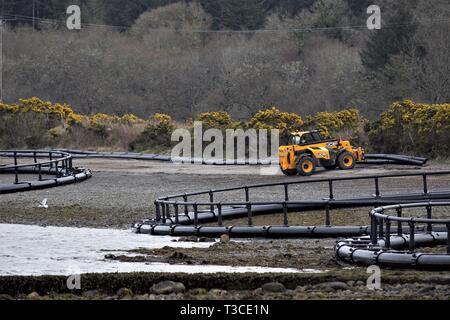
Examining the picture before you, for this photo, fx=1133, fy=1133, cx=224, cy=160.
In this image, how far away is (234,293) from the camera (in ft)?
50.8

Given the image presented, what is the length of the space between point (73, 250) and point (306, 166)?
592 inches

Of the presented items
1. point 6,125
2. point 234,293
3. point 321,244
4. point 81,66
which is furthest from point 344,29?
point 234,293

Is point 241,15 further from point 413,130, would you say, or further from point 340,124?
point 413,130

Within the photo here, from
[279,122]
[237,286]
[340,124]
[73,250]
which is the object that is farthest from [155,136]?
[237,286]

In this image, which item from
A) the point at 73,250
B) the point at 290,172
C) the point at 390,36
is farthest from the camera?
the point at 390,36

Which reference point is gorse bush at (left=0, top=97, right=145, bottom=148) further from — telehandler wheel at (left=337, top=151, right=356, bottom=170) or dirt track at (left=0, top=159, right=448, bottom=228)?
telehandler wheel at (left=337, top=151, right=356, bottom=170)

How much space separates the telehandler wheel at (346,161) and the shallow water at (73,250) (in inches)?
487

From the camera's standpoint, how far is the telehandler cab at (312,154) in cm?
3575

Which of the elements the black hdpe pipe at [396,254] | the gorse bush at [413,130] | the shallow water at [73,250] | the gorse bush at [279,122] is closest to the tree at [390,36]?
the gorse bush at [279,122]

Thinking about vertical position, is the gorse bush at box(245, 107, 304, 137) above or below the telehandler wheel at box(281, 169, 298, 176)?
above

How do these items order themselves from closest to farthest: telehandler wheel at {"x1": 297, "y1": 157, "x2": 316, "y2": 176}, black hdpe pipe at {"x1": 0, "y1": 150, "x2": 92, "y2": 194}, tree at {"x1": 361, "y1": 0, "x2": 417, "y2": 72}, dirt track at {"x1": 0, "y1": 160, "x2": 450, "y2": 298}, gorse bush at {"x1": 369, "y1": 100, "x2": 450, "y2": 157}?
dirt track at {"x1": 0, "y1": 160, "x2": 450, "y2": 298} < black hdpe pipe at {"x1": 0, "y1": 150, "x2": 92, "y2": 194} < telehandler wheel at {"x1": 297, "y1": 157, "x2": 316, "y2": 176} < gorse bush at {"x1": 369, "y1": 100, "x2": 450, "y2": 157} < tree at {"x1": 361, "y1": 0, "x2": 417, "y2": 72}

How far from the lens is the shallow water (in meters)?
18.3

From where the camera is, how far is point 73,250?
21.7m

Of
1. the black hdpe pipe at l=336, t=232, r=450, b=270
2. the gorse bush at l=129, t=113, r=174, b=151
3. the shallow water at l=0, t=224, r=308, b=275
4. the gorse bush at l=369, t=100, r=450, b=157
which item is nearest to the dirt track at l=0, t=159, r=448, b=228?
the shallow water at l=0, t=224, r=308, b=275
